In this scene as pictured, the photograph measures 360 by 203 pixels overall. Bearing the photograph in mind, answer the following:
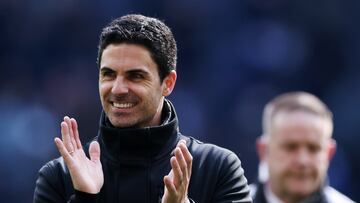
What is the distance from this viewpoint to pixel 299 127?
15.5 feet

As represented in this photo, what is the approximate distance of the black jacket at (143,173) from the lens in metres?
3.80

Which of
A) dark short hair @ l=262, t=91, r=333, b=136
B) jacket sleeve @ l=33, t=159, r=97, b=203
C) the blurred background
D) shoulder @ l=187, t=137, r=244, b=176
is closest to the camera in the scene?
jacket sleeve @ l=33, t=159, r=97, b=203

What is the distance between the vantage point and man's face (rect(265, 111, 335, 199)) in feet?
15.2

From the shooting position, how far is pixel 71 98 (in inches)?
412

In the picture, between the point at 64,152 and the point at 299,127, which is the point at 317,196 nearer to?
the point at 299,127

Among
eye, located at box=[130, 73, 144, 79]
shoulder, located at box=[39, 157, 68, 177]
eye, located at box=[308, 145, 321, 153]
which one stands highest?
eye, located at box=[130, 73, 144, 79]

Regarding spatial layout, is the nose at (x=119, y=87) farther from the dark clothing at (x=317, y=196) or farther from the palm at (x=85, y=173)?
the dark clothing at (x=317, y=196)

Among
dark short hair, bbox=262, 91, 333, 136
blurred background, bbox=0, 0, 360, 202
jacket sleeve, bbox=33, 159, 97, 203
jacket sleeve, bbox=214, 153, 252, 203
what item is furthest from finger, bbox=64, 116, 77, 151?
blurred background, bbox=0, 0, 360, 202

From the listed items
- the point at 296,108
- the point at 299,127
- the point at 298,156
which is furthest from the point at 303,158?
the point at 296,108

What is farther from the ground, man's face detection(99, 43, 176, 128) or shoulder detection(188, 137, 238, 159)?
A: man's face detection(99, 43, 176, 128)

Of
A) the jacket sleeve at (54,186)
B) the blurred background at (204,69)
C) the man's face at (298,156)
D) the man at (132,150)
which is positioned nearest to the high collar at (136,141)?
the man at (132,150)

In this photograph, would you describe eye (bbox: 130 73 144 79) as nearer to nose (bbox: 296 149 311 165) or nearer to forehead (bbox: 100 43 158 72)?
forehead (bbox: 100 43 158 72)

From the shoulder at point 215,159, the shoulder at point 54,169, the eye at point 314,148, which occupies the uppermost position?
the shoulder at point 215,159

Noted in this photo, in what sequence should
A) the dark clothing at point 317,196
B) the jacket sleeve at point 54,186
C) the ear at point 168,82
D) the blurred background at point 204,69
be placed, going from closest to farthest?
the jacket sleeve at point 54,186, the ear at point 168,82, the dark clothing at point 317,196, the blurred background at point 204,69
